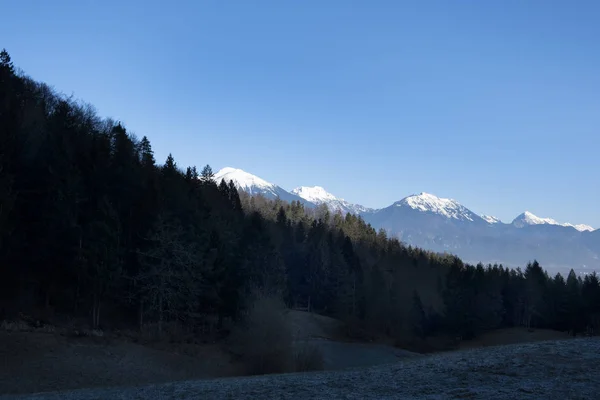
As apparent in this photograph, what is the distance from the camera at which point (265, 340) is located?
36.2 m

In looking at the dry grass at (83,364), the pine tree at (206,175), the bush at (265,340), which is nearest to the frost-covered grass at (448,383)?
the dry grass at (83,364)

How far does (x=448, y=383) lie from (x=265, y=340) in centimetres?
2233

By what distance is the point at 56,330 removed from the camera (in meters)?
32.0

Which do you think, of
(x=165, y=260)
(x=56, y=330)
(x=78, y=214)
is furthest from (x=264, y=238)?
(x=56, y=330)

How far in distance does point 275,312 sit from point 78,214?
55.4 feet

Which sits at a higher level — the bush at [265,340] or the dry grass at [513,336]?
the bush at [265,340]

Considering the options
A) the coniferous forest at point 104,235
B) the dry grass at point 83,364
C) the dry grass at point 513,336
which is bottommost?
the dry grass at point 513,336

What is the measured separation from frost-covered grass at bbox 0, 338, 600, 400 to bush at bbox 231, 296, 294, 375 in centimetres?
1397

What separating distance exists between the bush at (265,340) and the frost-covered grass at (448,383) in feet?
45.8

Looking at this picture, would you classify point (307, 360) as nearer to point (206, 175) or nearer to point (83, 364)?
point (83, 364)

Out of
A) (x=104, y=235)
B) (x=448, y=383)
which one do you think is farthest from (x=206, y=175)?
(x=448, y=383)

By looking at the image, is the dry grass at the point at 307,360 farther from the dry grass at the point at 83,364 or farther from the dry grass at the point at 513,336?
the dry grass at the point at 513,336

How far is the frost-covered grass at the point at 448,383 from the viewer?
45.6 feet

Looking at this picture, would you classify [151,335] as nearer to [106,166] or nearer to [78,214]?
[78,214]
